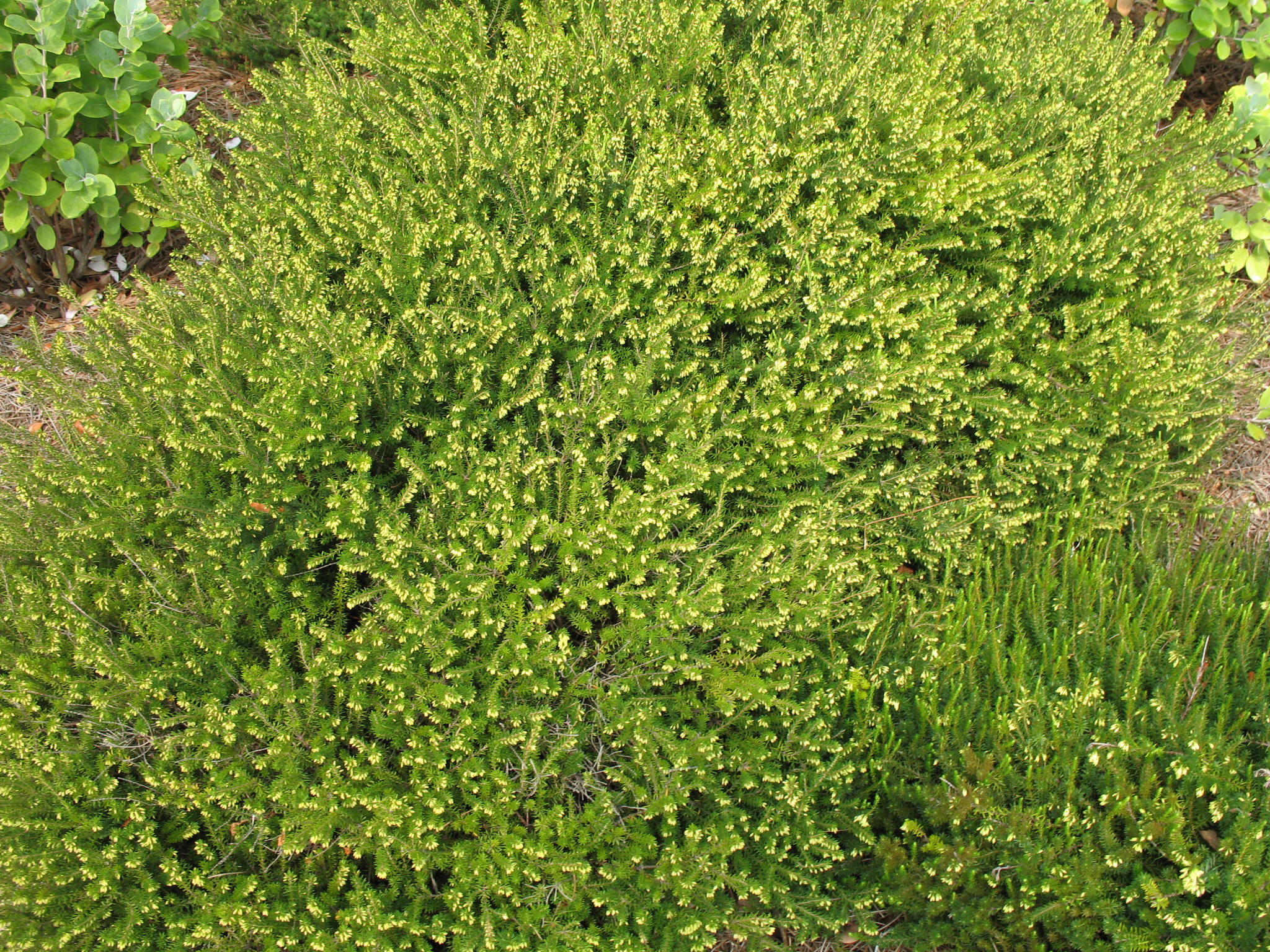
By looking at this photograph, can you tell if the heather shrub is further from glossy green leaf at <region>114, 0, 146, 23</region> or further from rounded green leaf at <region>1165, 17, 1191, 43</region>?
glossy green leaf at <region>114, 0, 146, 23</region>

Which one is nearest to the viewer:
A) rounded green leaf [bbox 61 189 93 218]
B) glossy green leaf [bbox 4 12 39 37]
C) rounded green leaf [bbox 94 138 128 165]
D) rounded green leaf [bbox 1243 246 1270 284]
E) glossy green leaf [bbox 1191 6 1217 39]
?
glossy green leaf [bbox 4 12 39 37]

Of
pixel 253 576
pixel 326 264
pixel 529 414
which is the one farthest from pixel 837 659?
pixel 326 264

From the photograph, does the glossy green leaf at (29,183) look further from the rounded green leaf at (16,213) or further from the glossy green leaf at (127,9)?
the glossy green leaf at (127,9)

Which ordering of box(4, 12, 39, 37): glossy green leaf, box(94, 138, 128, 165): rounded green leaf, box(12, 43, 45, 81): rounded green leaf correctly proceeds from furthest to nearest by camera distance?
box(94, 138, 128, 165): rounded green leaf, box(12, 43, 45, 81): rounded green leaf, box(4, 12, 39, 37): glossy green leaf

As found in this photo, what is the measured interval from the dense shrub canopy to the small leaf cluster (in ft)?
1.67

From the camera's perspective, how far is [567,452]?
8.95ft

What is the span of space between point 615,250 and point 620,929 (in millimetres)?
2226

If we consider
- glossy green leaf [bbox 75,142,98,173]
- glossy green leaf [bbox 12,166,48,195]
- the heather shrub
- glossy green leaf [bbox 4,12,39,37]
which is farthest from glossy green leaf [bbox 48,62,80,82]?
the heather shrub

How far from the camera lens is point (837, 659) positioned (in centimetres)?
278

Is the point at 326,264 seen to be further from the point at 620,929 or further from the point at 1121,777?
the point at 1121,777

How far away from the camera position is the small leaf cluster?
321 centimetres

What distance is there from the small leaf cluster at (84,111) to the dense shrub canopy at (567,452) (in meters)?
0.51

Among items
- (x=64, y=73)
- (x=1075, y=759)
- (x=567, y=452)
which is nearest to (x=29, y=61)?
(x=64, y=73)

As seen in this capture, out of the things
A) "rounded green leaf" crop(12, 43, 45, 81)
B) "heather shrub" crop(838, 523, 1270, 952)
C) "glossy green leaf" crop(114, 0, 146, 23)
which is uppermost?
"glossy green leaf" crop(114, 0, 146, 23)
